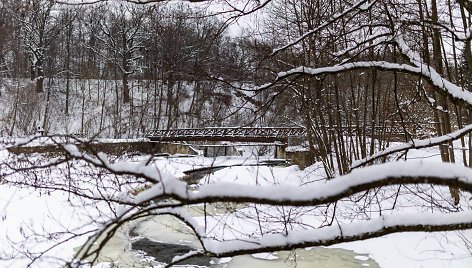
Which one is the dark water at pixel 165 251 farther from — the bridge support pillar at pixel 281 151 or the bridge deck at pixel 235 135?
the bridge deck at pixel 235 135

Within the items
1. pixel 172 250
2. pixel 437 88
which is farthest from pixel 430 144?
pixel 172 250

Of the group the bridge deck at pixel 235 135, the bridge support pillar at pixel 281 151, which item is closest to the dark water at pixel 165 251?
the bridge support pillar at pixel 281 151

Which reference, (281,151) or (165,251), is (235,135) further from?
(165,251)

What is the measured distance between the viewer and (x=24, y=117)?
82.4ft

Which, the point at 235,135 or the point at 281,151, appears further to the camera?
the point at 235,135

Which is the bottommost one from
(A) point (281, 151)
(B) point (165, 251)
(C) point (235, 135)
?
(B) point (165, 251)

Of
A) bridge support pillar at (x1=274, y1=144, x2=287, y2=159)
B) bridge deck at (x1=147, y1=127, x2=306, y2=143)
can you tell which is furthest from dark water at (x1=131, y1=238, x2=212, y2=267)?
bridge deck at (x1=147, y1=127, x2=306, y2=143)

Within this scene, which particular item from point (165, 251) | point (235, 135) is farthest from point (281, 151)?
point (165, 251)

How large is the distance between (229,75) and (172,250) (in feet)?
13.1

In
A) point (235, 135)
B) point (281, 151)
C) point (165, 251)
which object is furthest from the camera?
point (235, 135)

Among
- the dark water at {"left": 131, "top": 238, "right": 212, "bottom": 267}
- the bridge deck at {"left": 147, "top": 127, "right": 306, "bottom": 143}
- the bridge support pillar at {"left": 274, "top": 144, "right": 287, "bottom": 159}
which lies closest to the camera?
the dark water at {"left": 131, "top": 238, "right": 212, "bottom": 267}

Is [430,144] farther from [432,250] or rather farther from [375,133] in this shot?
[375,133]

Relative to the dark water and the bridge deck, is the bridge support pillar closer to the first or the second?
the bridge deck

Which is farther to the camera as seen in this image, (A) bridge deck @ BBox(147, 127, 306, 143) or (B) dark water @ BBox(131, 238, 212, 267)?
(A) bridge deck @ BBox(147, 127, 306, 143)
